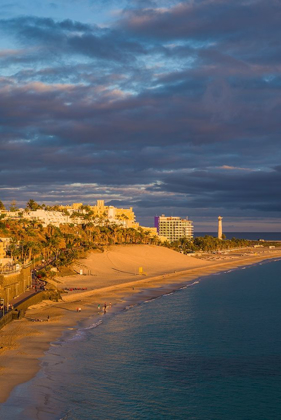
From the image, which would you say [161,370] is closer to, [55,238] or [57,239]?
[57,239]

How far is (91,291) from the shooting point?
88125 millimetres

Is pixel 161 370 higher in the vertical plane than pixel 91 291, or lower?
lower

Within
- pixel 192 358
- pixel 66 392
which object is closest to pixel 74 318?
pixel 192 358

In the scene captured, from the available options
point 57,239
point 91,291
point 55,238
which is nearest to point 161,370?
point 91,291

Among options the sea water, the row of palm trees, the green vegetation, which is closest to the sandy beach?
the sea water

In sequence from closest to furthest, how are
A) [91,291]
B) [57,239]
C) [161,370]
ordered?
[161,370]
[91,291]
[57,239]

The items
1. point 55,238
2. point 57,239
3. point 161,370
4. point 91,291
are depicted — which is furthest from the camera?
point 55,238

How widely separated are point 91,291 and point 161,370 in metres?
46.7

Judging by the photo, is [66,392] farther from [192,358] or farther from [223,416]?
[192,358]

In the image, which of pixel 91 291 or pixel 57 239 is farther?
pixel 57 239

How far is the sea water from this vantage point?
33625 mm

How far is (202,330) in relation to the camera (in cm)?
5962

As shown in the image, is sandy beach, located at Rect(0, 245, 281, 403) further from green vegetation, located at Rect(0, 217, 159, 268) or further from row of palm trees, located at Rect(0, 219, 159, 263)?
row of palm trees, located at Rect(0, 219, 159, 263)

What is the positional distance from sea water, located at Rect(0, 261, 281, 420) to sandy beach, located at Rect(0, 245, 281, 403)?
1987 millimetres
